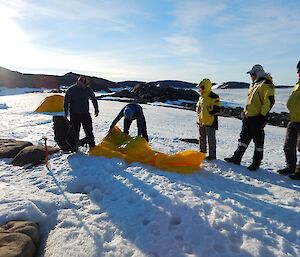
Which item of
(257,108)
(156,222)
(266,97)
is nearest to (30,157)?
(156,222)

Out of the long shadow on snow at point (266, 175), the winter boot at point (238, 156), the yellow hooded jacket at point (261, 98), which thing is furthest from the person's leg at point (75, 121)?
the yellow hooded jacket at point (261, 98)

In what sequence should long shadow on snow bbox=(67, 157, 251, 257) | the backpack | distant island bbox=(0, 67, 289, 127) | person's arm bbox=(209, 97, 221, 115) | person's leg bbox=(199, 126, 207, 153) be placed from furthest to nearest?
1. distant island bbox=(0, 67, 289, 127)
2. the backpack
3. person's leg bbox=(199, 126, 207, 153)
4. person's arm bbox=(209, 97, 221, 115)
5. long shadow on snow bbox=(67, 157, 251, 257)

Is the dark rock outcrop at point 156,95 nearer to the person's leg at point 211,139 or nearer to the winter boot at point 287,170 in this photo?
the person's leg at point 211,139

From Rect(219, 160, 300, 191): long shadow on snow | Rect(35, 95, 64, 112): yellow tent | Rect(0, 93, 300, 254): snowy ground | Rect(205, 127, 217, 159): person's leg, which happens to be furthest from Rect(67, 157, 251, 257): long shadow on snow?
Rect(35, 95, 64, 112): yellow tent

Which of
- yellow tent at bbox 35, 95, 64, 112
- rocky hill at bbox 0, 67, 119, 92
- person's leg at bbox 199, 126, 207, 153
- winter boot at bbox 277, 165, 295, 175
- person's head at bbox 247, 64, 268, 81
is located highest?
person's head at bbox 247, 64, 268, 81

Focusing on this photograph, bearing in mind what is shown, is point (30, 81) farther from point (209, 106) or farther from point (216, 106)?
point (216, 106)

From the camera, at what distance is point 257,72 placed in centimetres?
643

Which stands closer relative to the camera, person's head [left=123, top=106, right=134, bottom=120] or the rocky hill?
person's head [left=123, top=106, right=134, bottom=120]

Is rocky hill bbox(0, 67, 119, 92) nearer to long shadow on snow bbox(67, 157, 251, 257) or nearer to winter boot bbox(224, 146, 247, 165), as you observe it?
winter boot bbox(224, 146, 247, 165)

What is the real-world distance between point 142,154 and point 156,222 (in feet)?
8.89

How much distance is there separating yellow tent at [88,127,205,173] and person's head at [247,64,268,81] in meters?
1.71

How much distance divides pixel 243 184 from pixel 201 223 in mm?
1881

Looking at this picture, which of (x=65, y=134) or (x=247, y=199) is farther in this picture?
(x=65, y=134)

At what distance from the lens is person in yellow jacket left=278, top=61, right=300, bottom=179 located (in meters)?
6.08
